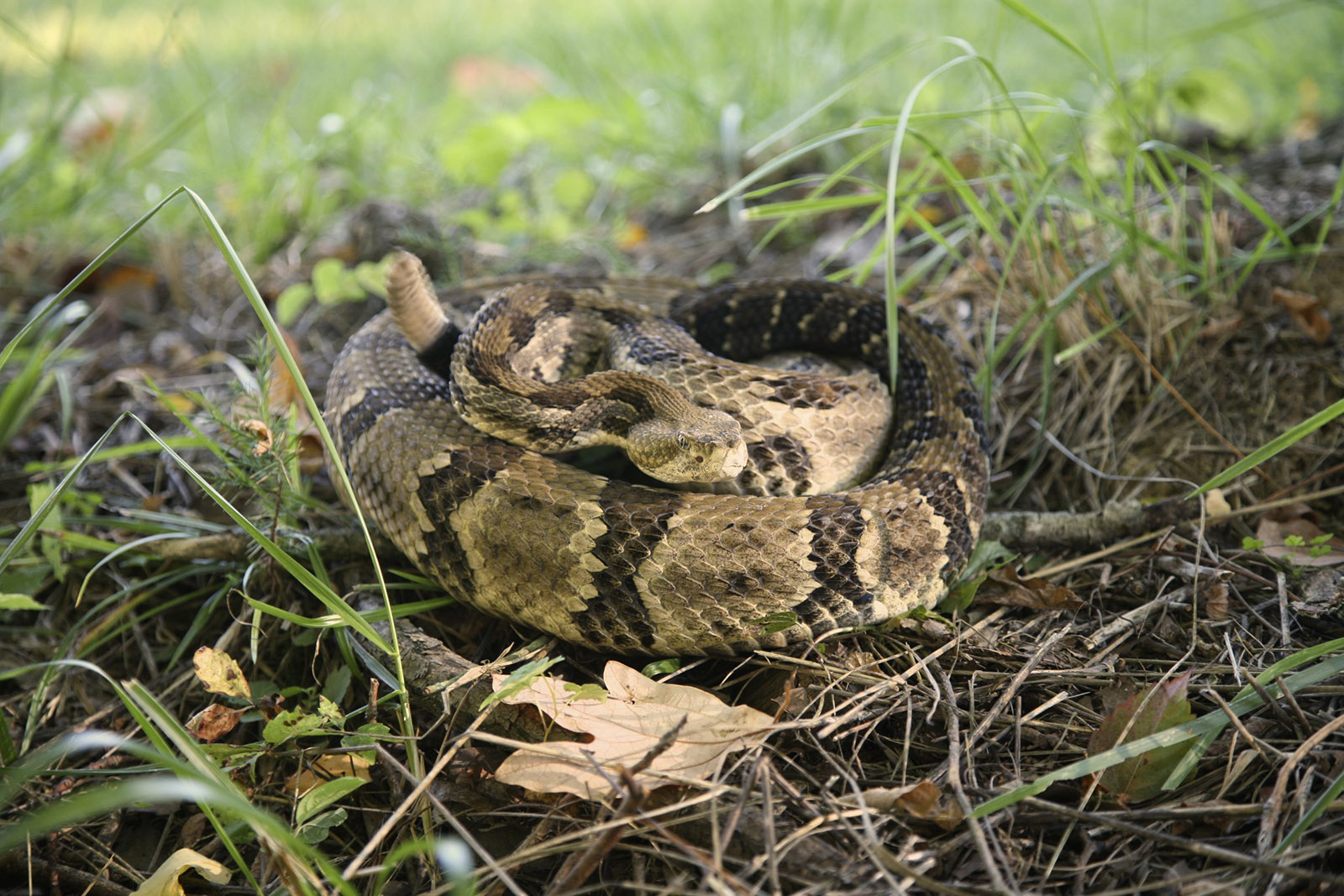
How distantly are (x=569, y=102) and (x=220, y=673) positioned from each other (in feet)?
11.4

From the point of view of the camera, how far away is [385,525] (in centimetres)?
252

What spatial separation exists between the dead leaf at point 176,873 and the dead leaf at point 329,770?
0.26 meters

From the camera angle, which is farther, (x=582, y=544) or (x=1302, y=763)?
(x=582, y=544)

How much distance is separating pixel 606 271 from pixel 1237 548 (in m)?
2.71

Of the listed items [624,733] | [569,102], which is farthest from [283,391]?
[569,102]

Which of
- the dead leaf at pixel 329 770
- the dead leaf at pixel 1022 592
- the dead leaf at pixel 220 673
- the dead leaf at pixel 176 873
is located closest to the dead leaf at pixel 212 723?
the dead leaf at pixel 220 673

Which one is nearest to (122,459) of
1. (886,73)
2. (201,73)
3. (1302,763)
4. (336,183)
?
(336,183)

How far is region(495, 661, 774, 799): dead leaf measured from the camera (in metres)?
1.79

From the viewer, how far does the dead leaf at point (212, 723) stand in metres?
2.17

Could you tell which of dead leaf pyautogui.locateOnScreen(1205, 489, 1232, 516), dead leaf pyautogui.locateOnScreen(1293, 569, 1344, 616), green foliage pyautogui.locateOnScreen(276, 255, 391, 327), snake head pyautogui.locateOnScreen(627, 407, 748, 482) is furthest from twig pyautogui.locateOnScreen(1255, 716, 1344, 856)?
green foliage pyautogui.locateOnScreen(276, 255, 391, 327)

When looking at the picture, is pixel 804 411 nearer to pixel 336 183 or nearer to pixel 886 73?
pixel 336 183

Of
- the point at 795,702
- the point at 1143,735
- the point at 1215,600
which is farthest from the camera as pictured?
the point at 1215,600

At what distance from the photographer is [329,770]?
6.82ft

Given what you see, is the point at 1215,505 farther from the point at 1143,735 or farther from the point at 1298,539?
the point at 1143,735
